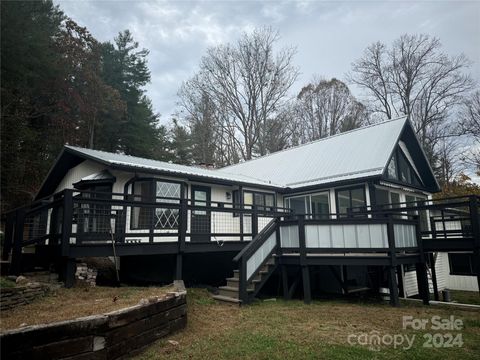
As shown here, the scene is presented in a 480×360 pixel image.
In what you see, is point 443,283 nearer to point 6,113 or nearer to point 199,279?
point 199,279

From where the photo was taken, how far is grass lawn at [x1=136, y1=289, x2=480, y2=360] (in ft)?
15.0

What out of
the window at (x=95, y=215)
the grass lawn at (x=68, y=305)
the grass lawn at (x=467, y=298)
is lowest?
the grass lawn at (x=467, y=298)

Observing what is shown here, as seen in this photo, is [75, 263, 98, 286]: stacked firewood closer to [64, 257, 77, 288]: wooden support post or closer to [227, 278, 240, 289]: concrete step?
[64, 257, 77, 288]: wooden support post

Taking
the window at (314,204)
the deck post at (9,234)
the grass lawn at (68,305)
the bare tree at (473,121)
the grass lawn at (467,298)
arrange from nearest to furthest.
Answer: the grass lawn at (68,305) → the deck post at (9,234) → the grass lawn at (467,298) → the window at (314,204) → the bare tree at (473,121)

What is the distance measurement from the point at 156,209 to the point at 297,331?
19.3ft

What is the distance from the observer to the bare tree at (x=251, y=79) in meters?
27.2

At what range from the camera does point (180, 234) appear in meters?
8.52

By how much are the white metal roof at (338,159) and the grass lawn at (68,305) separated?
9.46m

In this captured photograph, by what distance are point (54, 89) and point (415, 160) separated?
20346mm

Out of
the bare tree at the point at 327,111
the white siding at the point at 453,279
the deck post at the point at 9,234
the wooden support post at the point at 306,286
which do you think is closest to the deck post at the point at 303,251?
the wooden support post at the point at 306,286

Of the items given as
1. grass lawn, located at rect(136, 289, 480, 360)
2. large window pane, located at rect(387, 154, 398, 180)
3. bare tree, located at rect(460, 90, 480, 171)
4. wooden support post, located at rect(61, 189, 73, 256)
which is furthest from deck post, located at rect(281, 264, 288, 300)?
bare tree, located at rect(460, 90, 480, 171)

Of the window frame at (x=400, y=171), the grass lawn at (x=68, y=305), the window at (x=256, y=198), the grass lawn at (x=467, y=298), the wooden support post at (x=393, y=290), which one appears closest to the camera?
the grass lawn at (x=68, y=305)

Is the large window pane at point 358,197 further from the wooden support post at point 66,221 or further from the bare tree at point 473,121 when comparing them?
the bare tree at point 473,121

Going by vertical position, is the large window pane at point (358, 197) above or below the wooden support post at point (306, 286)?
above
